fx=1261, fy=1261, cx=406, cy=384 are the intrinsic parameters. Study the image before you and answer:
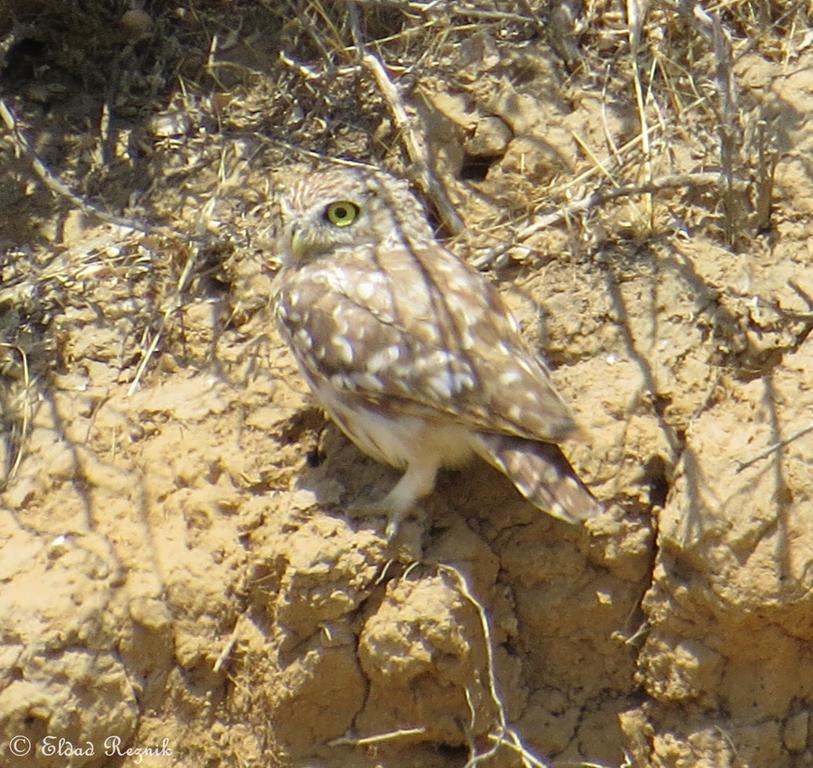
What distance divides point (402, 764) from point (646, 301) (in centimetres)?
177

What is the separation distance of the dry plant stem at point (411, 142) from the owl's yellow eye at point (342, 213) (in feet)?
1.19

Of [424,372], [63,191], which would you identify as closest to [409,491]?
[424,372]

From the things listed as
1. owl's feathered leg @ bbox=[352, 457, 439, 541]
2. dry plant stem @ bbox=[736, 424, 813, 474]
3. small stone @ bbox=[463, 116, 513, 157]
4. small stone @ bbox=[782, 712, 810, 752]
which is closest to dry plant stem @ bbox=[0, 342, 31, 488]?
owl's feathered leg @ bbox=[352, 457, 439, 541]

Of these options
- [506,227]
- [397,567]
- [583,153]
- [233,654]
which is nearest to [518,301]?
[506,227]

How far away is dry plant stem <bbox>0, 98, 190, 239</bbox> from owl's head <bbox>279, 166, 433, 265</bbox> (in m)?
0.51

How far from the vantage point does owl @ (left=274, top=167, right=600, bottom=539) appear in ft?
12.6

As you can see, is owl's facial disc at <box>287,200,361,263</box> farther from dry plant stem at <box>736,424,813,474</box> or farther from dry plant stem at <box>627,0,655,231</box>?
dry plant stem at <box>736,424,813,474</box>

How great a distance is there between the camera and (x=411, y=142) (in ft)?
15.9

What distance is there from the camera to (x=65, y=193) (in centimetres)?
471

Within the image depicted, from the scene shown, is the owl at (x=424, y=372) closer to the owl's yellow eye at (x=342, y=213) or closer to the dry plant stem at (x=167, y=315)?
the owl's yellow eye at (x=342, y=213)

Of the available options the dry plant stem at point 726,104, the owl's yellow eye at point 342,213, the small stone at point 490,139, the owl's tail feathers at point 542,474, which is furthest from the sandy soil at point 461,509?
the owl's yellow eye at point 342,213

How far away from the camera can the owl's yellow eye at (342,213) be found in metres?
4.55

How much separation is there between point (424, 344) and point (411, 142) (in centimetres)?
115

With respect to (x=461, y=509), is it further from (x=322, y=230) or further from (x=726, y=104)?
(x=726, y=104)
